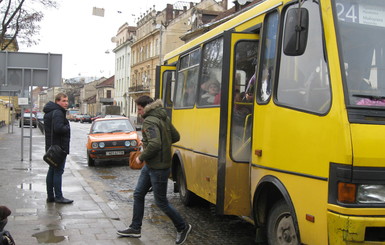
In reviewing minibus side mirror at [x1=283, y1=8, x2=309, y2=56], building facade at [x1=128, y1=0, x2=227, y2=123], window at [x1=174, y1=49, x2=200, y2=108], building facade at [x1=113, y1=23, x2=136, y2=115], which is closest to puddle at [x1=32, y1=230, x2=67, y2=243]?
window at [x1=174, y1=49, x2=200, y2=108]

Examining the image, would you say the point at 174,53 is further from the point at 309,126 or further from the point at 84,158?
the point at 84,158

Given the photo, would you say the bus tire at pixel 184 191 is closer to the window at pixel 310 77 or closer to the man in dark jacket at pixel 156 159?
the man in dark jacket at pixel 156 159

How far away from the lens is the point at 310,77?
15.4ft

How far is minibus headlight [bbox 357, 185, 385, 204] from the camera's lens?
4.03m

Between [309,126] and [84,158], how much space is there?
15.6 m

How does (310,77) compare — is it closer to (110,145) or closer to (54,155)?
(54,155)

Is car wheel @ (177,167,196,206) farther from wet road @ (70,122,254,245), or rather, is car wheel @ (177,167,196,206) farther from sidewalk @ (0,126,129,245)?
sidewalk @ (0,126,129,245)

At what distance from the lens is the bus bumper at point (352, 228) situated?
3988mm

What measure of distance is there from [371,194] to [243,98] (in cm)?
249

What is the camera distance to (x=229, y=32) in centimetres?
609

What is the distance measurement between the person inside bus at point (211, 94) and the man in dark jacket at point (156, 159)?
973 mm

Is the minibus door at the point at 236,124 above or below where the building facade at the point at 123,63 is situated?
below

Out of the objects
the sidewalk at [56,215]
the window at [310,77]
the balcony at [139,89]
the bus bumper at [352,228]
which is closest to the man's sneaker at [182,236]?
the sidewalk at [56,215]

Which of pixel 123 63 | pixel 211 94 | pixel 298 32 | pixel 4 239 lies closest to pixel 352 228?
pixel 298 32
